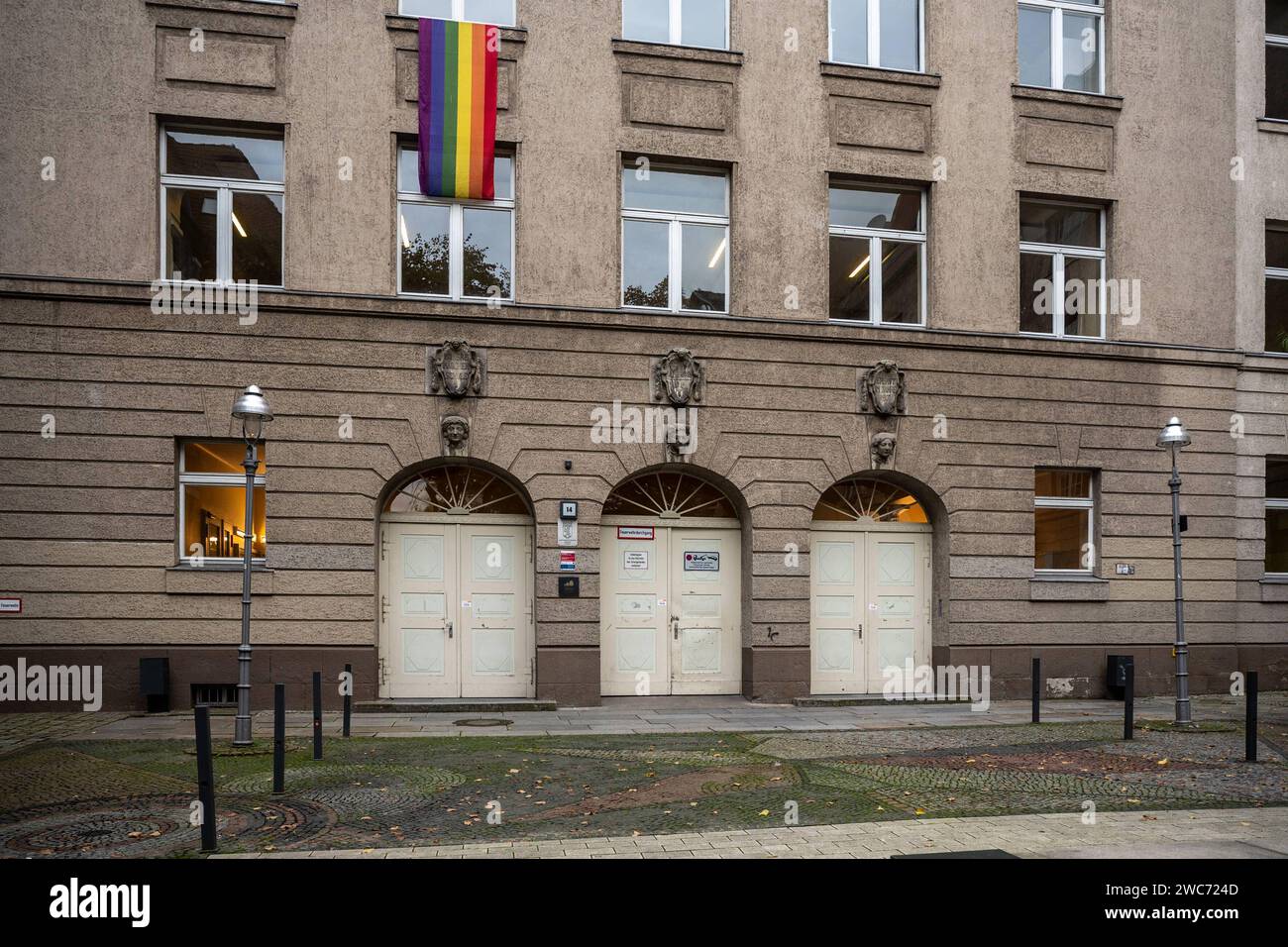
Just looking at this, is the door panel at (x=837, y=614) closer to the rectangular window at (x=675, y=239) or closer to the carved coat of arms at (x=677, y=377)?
the carved coat of arms at (x=677, y=377)

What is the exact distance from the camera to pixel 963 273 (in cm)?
1638

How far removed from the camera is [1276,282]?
1819cm

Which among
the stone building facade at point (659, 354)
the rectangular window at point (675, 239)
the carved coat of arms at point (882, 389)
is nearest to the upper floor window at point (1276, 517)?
the stone building facade at point (659, 354)

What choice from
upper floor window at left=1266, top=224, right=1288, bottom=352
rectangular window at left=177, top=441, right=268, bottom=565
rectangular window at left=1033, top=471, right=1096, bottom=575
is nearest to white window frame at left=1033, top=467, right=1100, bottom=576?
rectangular window at left=1033, top=471, right=1096, bottom=575

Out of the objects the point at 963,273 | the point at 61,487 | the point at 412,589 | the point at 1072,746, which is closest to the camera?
the point at 1072,746

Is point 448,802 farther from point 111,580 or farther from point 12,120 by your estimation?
point 12,120

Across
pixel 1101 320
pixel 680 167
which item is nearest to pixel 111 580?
pixel 680 167

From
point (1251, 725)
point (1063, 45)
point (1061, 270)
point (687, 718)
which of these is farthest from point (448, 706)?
point (1063, 45)

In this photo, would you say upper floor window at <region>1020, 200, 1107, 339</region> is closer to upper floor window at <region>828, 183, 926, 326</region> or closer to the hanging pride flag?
upper floor window at <region>828, 183, 926, 326</region>

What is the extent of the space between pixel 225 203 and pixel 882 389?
417 inches

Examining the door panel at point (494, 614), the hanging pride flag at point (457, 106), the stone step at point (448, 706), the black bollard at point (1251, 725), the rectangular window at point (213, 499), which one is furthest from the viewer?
the door panel at point (494, 614)

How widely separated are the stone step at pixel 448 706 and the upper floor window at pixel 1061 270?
1073 centimetres

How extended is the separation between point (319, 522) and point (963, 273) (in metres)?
11.1

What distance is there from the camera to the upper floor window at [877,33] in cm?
1638
